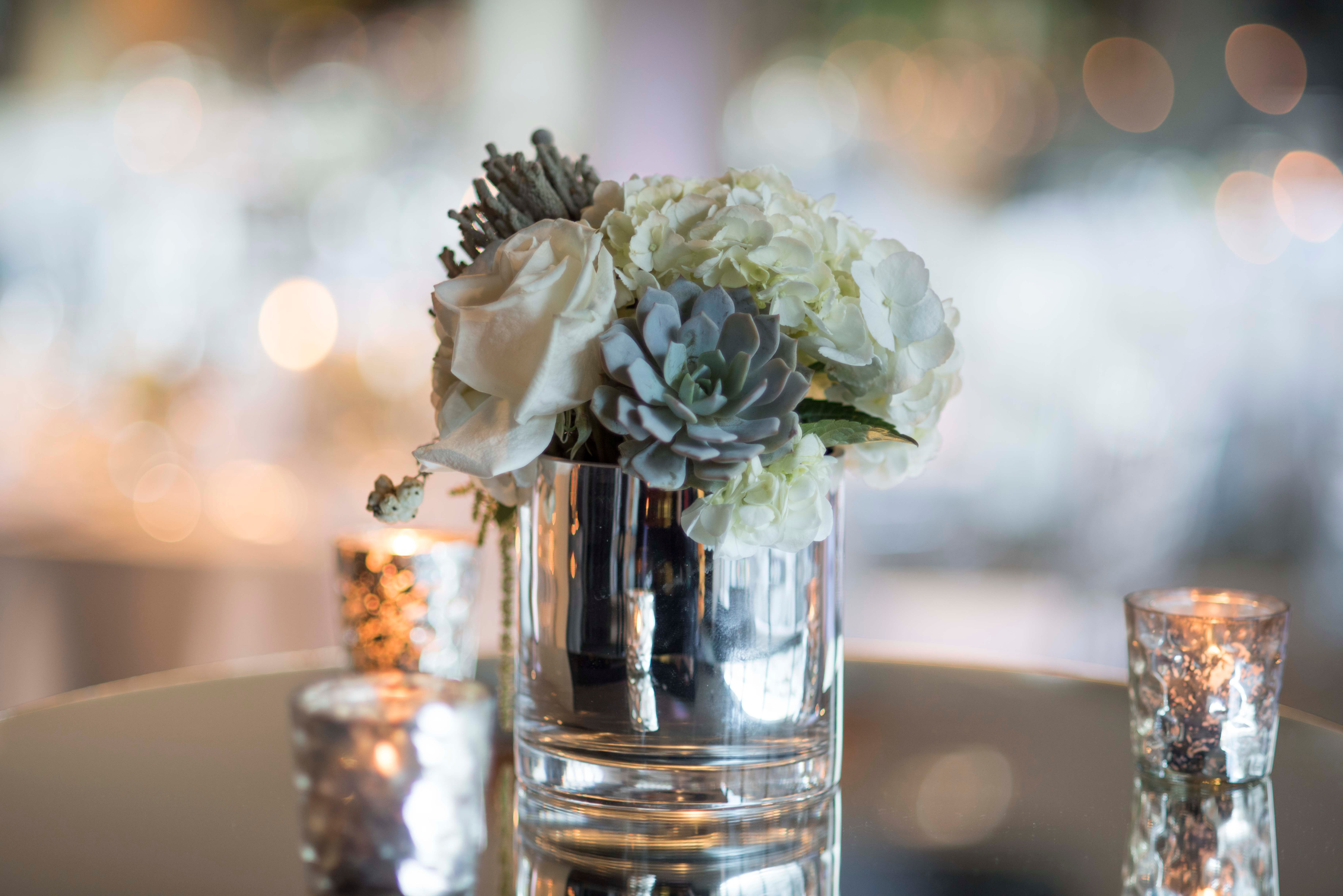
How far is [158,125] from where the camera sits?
3.29 m

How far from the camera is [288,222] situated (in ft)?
10.7

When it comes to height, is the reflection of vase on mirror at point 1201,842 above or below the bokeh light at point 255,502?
below

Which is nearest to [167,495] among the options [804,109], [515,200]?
[804,109]

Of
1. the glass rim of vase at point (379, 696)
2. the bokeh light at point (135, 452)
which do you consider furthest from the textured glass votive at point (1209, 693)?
the bokeh light at point (135, 452)

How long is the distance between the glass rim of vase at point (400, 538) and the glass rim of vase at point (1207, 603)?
17.8 inches

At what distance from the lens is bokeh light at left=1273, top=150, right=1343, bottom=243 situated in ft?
9.76

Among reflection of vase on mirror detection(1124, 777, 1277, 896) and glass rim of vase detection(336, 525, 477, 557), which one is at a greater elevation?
glass rim of vase detection(336, 525, 477, 557)

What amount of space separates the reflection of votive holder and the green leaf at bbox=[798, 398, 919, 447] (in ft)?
1.11

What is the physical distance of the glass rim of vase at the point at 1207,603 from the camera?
0.76 meters

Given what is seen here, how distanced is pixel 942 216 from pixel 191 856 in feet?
9.12

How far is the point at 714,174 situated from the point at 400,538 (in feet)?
8.48

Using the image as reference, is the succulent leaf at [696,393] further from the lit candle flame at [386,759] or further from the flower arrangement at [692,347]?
the lit candle flame at [386,759]

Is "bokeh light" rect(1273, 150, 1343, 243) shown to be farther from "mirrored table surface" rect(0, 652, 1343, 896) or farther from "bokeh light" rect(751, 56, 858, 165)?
"mirrored table surface" rect(0, 652, 1343, 896)

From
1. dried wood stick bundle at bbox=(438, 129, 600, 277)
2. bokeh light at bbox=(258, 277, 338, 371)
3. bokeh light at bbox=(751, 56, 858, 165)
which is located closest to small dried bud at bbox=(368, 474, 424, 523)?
dried wood stick bundle at bbox=(438, 129, 600, 277)
